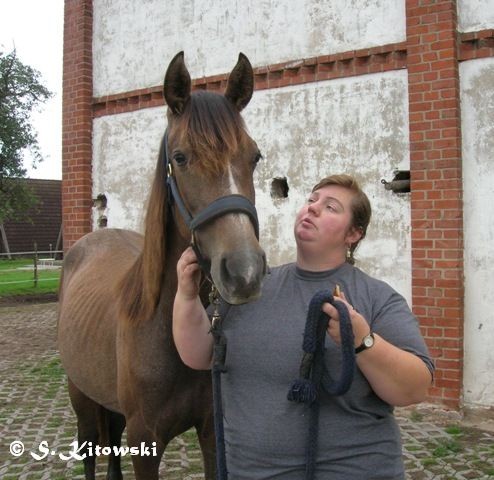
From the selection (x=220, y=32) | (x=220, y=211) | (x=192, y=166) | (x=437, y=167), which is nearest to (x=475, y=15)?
(x=437, y=167)

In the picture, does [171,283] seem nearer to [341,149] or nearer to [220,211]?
[220,211]

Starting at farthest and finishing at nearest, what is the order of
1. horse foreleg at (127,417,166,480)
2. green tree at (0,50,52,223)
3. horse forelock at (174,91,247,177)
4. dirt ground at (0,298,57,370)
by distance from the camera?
green tree at (0,50,52,223) < dirt ground at (0,298,57,370) < horse foreleg at (127,417,166,480) < horse forelock at (174,91,247,177)

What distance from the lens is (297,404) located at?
Answer: 1707 mm

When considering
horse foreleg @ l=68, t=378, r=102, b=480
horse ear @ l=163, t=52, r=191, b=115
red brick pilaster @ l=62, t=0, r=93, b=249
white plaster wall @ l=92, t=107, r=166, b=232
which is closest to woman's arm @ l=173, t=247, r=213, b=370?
horse ear @ l=163, t=52, r=191, b=115

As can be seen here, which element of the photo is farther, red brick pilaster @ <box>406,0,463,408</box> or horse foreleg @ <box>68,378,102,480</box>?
red brick pilaster @ <box>406,0,463,408</box>

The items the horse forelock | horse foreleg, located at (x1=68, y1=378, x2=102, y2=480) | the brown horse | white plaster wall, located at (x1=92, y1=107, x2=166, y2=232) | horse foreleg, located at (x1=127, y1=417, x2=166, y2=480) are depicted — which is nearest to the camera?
the brown horse

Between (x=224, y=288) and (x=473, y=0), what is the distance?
453 cm

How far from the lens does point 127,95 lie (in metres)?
7.29

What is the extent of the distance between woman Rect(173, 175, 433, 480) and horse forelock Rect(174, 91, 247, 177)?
0.32m

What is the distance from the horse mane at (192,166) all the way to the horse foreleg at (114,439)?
58.7 inches

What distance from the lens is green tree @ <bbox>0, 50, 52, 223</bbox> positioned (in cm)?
1551

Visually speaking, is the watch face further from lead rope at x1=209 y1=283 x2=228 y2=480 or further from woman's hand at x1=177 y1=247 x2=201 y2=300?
woman's hand at x1=177 y1=247 x2=201 y2=300

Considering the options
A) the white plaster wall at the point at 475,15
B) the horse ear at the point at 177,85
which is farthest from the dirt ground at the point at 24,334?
the white plaster wall at the point at 475,15

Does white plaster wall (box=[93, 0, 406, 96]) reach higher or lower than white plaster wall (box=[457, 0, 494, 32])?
higher
